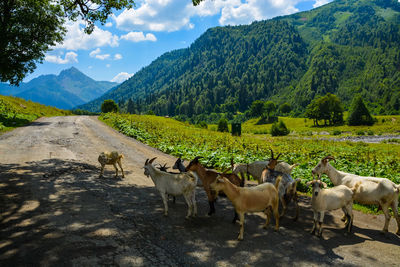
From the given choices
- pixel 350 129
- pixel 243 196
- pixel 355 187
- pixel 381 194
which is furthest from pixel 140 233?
pixel 350 129

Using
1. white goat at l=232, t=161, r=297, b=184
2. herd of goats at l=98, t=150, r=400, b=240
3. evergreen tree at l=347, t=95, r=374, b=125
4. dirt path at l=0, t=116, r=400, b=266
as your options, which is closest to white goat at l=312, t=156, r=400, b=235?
herd of goats at l=98, t=150, r=400, b=240

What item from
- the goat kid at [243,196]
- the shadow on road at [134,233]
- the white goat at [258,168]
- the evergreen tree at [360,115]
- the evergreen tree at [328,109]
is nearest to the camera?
the shadow on road at [134,233]

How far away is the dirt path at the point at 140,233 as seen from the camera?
654 cm

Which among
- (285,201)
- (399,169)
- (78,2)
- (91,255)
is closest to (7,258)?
(91,255)

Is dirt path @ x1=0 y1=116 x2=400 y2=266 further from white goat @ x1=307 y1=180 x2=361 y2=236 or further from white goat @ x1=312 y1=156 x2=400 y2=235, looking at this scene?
white goat @ x1=312 y1=156 x2=400 y2=235

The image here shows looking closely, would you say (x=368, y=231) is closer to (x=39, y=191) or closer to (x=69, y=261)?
(x=69, y=261)

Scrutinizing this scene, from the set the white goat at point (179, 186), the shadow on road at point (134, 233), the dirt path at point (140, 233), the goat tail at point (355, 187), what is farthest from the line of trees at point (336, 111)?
the white goat at point (179, 186)

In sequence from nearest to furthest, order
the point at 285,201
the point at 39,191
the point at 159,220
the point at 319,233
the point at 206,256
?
the point at 206,256 → the point at 319,233 → the point at 159,220 → the point at 285,201 → the point at 39,191

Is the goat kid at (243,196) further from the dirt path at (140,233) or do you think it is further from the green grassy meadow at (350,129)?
the green grassy meadow at (350,129)

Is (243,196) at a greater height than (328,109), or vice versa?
(328,109)

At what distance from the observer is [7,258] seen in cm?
608

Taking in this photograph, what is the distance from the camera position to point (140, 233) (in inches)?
306

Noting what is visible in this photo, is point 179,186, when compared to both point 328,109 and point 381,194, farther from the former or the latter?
point 328,109

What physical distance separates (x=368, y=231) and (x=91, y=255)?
986cm
